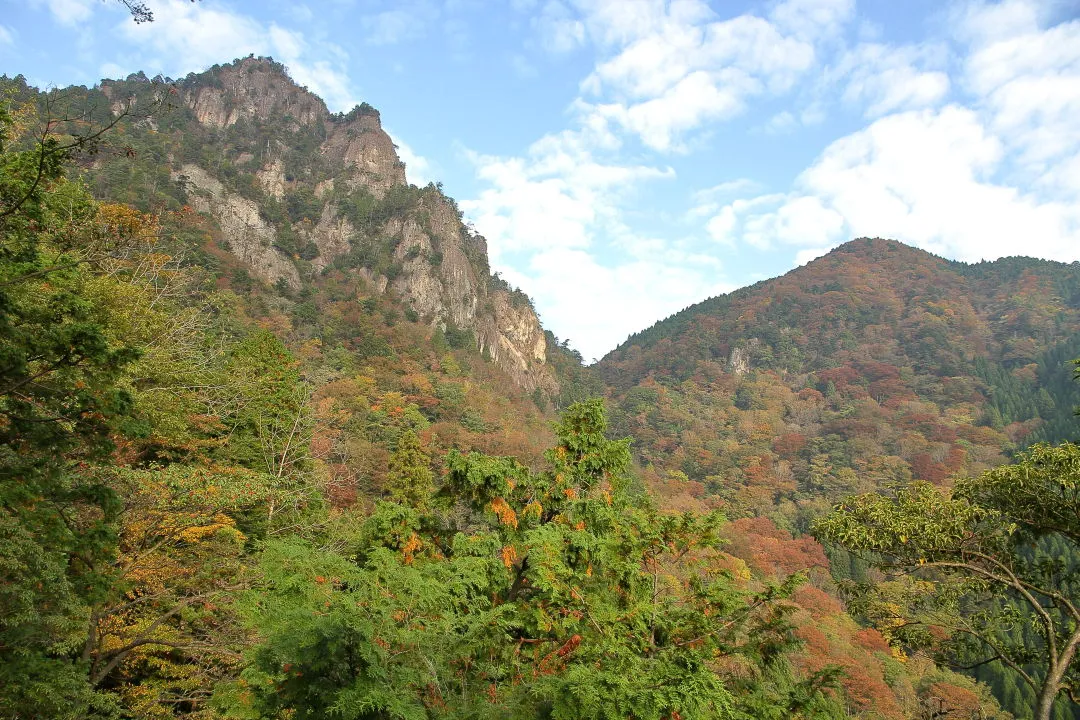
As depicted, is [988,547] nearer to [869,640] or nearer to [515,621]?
[515,621]

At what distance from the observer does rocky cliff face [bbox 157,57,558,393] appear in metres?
67.8

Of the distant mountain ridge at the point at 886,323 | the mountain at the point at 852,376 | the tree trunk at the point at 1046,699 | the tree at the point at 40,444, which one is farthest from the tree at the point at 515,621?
the distant mountain ridge at the point at 886,323

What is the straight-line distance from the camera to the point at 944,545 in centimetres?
616

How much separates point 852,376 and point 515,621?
358 ft

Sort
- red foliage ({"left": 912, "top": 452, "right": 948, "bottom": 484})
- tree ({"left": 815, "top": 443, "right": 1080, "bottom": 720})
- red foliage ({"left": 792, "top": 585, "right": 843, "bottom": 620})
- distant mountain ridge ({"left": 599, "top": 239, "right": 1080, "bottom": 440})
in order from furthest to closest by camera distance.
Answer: distant mountain ridge ({"left": 599, "top": 239, "right": 1080, "bottom": 440}) → red foliage ({"left": 912, "top": 452, "right": 948, "bottom": 484}) → red foliage ({"left": 792, "top": 585, "right": 843, "bottom": 620}) → tree ({"left": 815, "top": 443, "right": 1080, "bottom": 720})

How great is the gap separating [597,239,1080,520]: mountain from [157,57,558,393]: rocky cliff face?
26.4m

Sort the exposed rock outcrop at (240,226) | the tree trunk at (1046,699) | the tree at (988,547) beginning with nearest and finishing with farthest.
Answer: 1. the tree trunk at (1046,699)
2. the tree at (988,547)
3. the exposed rock outcrop at (240,226)

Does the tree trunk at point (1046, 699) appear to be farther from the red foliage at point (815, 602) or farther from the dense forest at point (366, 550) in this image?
the red foliage at point (815, 602)

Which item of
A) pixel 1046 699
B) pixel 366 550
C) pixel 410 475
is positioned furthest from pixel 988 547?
pixel 410 475

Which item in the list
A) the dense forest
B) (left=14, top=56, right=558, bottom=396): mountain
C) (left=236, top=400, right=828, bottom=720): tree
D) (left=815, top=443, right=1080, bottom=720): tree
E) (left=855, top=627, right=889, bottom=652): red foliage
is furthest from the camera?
(left=14, top=56, right=558, bottom=396): mountain

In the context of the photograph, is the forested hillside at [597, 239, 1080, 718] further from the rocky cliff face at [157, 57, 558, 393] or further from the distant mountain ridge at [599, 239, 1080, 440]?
the rocky cliff face at [157, 57, 558, 393]

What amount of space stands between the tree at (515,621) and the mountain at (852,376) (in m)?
48.9

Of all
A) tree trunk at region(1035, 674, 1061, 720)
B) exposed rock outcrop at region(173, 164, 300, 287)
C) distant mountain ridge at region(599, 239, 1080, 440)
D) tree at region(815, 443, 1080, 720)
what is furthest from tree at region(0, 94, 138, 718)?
distant mountain ridge at region(599, 239, 1080, 440)

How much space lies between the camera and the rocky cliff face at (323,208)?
67.8m
